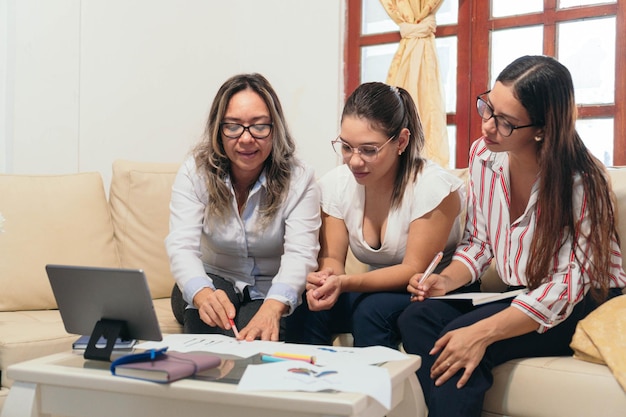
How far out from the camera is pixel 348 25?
386 cm

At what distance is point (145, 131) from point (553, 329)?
2337 mm

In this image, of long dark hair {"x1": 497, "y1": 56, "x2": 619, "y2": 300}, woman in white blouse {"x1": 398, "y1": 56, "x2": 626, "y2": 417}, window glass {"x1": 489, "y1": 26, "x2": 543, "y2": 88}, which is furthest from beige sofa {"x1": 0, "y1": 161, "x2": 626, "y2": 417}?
window glass {"x1": 489, "y1": 26, "x2": 543, "y2": 88}

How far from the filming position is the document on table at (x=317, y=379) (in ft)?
3.85

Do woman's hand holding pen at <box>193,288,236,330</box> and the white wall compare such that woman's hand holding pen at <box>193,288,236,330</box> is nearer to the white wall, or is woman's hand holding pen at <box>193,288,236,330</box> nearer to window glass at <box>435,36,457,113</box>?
the white wall

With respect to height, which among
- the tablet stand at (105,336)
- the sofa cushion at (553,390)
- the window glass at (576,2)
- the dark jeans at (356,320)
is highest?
the window glass at (576,2)

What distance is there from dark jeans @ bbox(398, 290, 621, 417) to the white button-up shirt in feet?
1.05

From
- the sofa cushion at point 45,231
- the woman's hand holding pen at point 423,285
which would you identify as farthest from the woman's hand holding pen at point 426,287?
the sofa cushion at point 45,231

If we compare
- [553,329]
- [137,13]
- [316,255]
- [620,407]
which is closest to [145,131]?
[137,13]

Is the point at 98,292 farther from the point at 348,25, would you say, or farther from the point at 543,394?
the point at 348,25

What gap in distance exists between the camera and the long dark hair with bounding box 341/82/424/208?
1.99 metres

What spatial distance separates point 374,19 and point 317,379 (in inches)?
114

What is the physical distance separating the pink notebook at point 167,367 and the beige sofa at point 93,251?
31.1 inches

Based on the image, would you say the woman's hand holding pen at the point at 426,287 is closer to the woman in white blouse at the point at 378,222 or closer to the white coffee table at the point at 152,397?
the woman in white blouse at the point at 378,222

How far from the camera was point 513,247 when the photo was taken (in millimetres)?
1893
